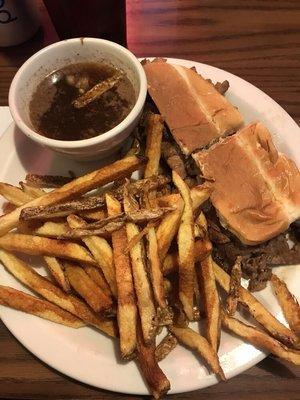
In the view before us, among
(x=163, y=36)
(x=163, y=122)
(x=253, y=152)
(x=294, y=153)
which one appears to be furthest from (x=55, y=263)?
(x=163, y=36)

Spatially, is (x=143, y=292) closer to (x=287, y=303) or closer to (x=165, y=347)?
(x=165, y=347)

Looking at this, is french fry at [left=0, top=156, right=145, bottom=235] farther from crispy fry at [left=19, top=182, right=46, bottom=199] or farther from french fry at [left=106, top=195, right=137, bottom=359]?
french fry at [left=106, top=195, right=137, bottom=359]

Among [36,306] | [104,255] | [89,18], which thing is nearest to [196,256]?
[104,255]

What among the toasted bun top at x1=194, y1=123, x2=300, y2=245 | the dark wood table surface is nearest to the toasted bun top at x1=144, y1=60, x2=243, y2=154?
the toasted bun top at x1=194, y1=123, x2=300, y2=245

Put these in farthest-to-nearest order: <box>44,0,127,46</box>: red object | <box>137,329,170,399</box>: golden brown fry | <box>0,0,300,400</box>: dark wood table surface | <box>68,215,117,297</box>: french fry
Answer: <box>0,0,300,400</box>: dark wood table surface → <box>44,0,127,46</box>: red object → <box>68,215,117,297</box>: french fry → <box>137,329,170,399</box>: golden brown fry

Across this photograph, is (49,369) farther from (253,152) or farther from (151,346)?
(253,152)

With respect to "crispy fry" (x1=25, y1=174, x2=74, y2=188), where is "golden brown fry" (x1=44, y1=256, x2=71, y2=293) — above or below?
below

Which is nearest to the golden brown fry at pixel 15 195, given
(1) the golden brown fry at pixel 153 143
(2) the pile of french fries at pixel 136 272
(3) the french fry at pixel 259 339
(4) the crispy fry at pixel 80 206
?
(2) the pile of french fries at pixel 136 272
